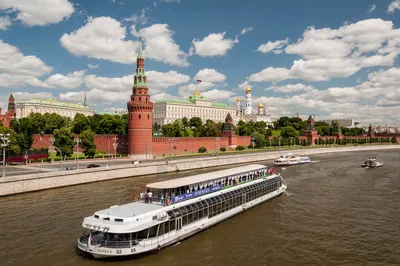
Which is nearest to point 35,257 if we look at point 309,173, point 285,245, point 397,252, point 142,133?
point 285,245

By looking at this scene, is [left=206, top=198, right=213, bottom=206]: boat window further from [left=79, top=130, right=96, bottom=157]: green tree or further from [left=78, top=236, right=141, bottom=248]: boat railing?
[left=79, top=130, right=96, bottom=157]: green tree

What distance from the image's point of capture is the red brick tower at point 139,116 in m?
74.1

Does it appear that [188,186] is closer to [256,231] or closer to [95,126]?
[256,231]

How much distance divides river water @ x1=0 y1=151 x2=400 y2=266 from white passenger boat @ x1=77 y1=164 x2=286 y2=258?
2.66ft

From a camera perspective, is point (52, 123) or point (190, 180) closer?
point (190, 180)

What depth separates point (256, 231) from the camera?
2702 centimetres

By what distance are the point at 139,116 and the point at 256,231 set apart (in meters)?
51.7

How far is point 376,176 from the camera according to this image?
182ft

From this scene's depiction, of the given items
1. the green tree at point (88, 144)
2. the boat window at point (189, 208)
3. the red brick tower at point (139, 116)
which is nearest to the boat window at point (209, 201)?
the boat window at point (189, 208)

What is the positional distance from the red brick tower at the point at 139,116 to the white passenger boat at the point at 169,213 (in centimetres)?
4112

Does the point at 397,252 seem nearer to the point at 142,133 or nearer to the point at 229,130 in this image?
the point at 142,133

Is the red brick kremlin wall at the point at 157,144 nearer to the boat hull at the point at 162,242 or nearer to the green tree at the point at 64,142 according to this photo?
the green tree at the point at 64,142

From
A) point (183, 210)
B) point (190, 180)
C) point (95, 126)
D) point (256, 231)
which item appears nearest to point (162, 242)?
point (183, 210)

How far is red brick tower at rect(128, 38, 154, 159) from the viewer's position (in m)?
74.1
